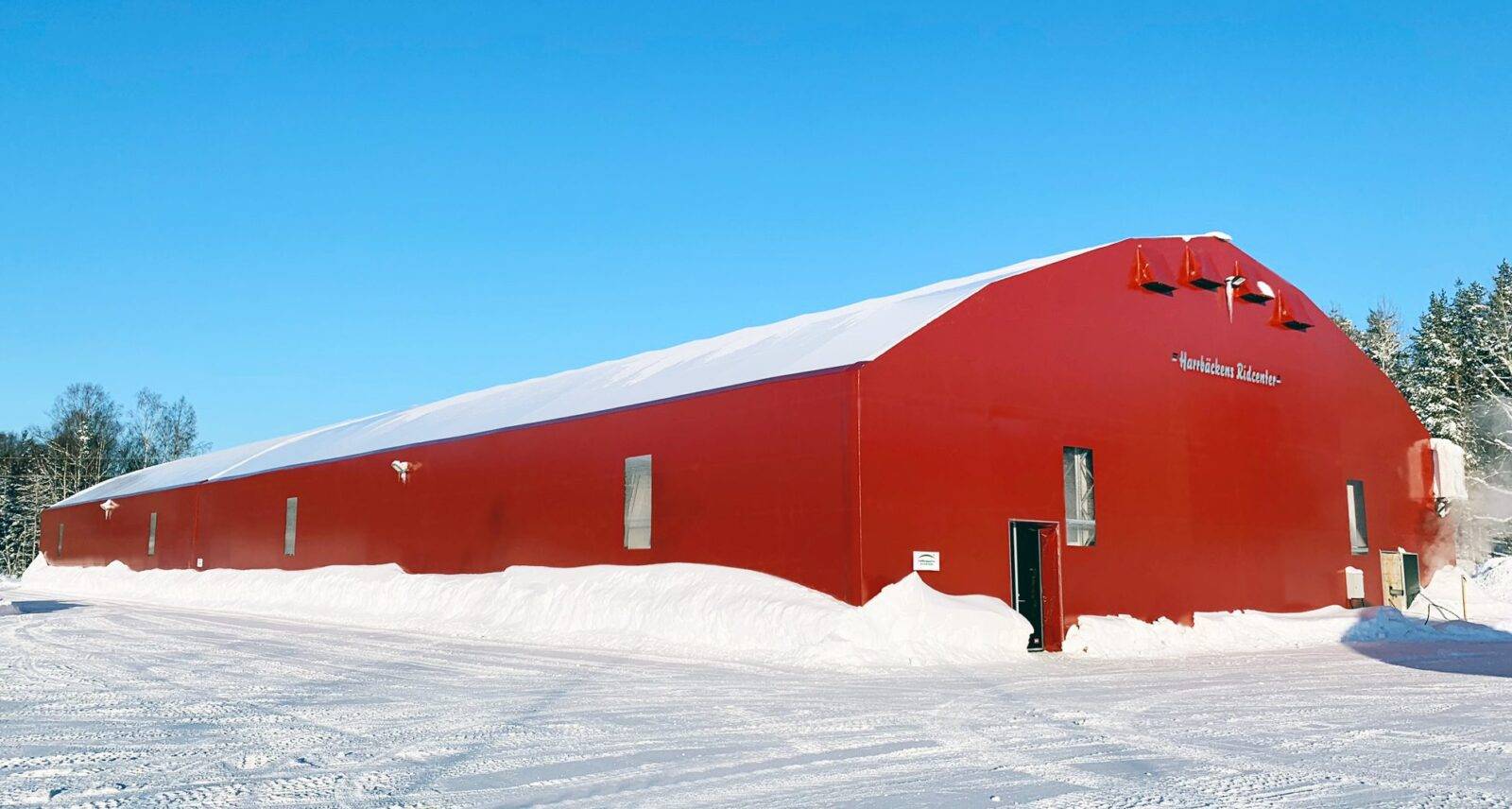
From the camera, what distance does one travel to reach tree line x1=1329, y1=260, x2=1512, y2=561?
47281 mm

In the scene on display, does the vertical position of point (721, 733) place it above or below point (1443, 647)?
above

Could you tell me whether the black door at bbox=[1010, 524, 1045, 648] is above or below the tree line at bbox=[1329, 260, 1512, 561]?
below

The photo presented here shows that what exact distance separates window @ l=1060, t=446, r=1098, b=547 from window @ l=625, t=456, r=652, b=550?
24.6 ft

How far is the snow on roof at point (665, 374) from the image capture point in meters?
20.9

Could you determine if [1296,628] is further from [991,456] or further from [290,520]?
[290,520]

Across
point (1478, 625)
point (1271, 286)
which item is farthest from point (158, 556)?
point (1478, 625)

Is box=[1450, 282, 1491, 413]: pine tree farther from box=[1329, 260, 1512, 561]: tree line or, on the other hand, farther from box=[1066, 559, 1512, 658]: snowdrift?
box=[1066, 559, 1512, 658]: snowdrift

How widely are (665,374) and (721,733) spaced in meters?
16.7

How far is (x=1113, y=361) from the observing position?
2294 centimetres

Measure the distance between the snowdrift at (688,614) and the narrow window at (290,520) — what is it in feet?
15.5

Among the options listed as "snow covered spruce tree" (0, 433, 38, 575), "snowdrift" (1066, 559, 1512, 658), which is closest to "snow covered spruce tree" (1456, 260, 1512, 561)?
"snowdrift" (1066, 559, 1512, 658)

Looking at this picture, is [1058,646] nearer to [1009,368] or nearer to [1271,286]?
[1009,368]

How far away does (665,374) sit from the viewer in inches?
1017

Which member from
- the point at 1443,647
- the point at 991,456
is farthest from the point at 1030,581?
the point at 1443,647
